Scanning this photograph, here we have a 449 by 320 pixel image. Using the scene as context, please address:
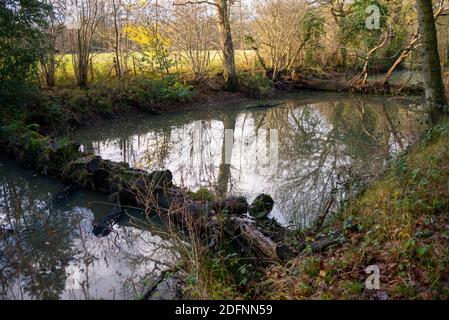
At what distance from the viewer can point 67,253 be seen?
5.10m

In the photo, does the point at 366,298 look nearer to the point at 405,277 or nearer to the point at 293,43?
the point at 405,277

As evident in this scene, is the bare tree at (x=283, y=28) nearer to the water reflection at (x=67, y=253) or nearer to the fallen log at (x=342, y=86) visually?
the fallen log at (x=342, y=86)

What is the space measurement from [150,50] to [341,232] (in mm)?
14255

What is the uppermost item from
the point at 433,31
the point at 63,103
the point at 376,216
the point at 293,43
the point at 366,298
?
the point at 293,43

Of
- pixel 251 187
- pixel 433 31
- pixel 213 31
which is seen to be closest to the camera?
pixel 433 31

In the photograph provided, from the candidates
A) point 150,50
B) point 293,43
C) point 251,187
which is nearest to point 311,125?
point 251,187

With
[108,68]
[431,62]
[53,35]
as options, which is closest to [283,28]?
[108,68]

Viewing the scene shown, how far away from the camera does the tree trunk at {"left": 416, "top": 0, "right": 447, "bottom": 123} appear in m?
6.66

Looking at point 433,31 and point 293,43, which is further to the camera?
point 293,43

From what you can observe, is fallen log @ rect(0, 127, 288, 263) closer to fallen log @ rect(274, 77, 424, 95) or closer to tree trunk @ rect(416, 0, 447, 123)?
tree trunk @ rect(416, 0, 447, 123)

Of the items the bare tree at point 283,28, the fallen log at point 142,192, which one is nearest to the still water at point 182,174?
the fallen log at point 142,192

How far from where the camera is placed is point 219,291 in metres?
3.68
